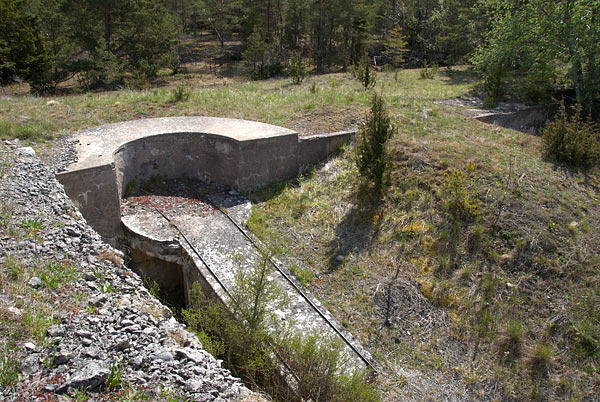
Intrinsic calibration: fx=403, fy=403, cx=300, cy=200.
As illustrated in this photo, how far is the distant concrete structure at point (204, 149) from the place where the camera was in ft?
26.8

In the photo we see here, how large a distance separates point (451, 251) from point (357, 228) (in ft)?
5.52

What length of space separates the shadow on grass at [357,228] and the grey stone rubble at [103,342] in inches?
133

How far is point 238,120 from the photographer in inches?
385

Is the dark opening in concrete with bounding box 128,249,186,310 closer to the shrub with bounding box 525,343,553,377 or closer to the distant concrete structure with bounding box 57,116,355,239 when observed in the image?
the distant concrete structure with bounding box 57,116,355,239

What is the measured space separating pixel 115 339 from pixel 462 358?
4.33 meters

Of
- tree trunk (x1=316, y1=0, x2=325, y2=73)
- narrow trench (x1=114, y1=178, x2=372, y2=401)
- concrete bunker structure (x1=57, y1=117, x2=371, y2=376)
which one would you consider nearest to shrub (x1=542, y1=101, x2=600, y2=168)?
concrete bunker structure (x1=57, y1=117, x2=371, y2=376)

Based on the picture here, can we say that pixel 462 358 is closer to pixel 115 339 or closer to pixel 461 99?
Result: pixel 115 339

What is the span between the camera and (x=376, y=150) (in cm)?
754

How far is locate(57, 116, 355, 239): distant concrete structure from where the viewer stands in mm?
8172

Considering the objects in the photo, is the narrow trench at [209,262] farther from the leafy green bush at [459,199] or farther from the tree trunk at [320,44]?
the tree trunk at [320,44]

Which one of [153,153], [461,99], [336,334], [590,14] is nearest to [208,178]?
A: [153,153]

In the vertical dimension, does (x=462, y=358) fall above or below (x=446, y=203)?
below

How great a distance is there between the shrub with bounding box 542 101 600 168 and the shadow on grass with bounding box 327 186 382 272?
13.8ft

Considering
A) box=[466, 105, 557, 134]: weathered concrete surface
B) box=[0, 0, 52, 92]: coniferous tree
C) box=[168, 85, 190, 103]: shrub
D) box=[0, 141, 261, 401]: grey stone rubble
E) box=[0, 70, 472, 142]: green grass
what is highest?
box=[0, 0, 52, 92]: coniferous tree
